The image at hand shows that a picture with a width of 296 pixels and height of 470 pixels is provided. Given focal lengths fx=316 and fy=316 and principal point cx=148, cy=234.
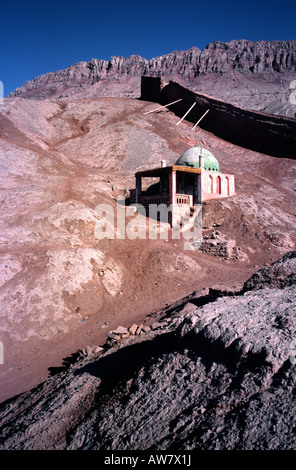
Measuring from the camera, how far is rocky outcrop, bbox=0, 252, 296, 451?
120 inches

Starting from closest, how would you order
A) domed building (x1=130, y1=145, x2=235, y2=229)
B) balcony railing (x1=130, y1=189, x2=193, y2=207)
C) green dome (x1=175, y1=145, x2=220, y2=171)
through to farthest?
1. balcony railing (x1=130, y1=189, x2=193, y2=207)
2. domed building (x1=130, y1=145, x2=235, y2=229)
3. green dome (x1=175, y1=145, x2=220, y2=171)

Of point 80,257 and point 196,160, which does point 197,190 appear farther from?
point 80,257

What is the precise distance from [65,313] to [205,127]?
38.4 m

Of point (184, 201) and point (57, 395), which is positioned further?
point (184, 201)

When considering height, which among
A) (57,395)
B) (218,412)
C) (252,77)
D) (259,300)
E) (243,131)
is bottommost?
(57,395)

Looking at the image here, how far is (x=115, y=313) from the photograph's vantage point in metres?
10.9

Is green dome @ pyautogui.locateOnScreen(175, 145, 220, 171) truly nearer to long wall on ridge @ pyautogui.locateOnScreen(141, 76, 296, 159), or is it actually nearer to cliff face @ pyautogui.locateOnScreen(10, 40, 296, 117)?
long wall on ridge @ pyautogui.locateOnScreen(141, 76, 296, 159)

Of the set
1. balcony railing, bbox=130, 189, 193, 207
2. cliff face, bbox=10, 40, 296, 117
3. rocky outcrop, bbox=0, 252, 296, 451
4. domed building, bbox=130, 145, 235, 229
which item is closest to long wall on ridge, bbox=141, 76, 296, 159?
cliff face, bbox=10, 40, 296, 117

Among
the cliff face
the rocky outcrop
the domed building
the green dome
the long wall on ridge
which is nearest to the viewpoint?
the rocky outcrop

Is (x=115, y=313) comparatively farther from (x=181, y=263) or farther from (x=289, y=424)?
(x=289, y=424)

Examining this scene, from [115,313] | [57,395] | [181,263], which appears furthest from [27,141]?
[57,395]

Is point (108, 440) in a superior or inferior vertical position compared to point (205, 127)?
inferior

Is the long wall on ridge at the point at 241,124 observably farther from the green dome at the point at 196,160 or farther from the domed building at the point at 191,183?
the domed building at the point at 191,183

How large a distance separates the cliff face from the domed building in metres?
29.5
